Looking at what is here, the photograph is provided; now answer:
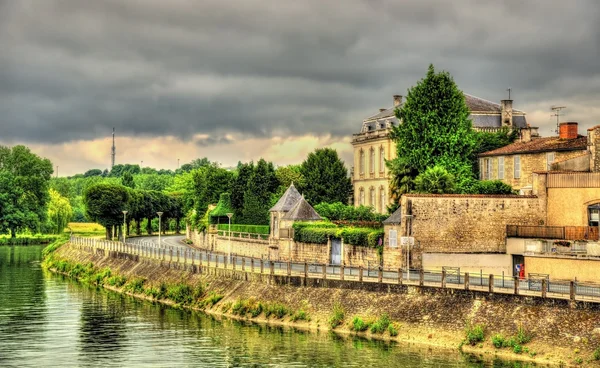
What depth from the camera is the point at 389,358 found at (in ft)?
144

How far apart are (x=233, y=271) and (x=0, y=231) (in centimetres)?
9693

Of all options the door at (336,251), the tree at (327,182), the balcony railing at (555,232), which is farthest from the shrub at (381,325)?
the tree at (327,182)

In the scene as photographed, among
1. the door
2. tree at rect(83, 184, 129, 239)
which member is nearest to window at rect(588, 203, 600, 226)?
the door

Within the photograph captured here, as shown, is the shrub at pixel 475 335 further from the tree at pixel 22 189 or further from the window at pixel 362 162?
the tree at pixel 22 189

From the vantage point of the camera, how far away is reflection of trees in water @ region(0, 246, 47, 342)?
184 feet

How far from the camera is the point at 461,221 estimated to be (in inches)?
2429

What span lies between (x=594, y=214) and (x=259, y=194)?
5467 centimetres

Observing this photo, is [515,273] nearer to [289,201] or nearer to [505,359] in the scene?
[505,359]

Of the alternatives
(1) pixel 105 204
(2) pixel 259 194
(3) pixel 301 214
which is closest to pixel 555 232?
(3) pixel 301 214

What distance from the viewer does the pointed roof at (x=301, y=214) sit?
258 feet

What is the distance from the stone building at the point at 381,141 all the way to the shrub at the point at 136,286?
93.8 ft

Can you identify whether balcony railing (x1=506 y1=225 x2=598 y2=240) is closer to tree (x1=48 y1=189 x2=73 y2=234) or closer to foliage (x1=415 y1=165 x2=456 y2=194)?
foliage (x1=415 y1=165 x2=456 y2=194)

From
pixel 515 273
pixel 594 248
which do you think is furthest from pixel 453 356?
pixel 515 273

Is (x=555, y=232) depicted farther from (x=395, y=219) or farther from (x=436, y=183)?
(x=436, y=183)
